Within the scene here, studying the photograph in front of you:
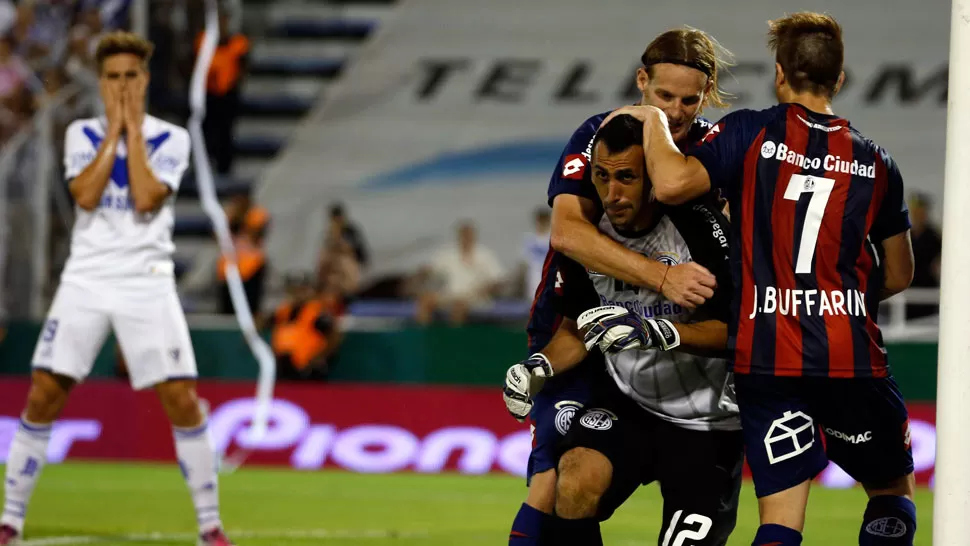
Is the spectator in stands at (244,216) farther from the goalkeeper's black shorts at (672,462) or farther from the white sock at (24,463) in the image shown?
the goalkeeper's black shorts at (672,462)

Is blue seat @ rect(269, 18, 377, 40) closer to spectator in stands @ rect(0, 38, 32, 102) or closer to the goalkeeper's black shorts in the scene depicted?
spectator in stands @ rect(0, 38, 32, 102)

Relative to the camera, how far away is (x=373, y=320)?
13.5m

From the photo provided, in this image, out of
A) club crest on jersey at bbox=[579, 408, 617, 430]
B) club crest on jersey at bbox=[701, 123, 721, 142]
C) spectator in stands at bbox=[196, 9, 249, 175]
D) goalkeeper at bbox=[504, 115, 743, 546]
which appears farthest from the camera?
spectator in stands at bbox=[196, 9, 249, 175]

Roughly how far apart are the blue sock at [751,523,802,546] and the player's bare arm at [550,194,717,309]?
0.72 metres

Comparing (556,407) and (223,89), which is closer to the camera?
(556,407)

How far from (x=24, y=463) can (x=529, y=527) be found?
2757 millimetres

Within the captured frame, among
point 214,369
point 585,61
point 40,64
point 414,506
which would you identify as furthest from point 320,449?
point 585,61

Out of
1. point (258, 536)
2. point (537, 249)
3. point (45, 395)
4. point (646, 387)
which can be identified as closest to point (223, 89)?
point (537, 249)

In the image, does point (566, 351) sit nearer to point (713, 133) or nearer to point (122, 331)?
point (713, 133)

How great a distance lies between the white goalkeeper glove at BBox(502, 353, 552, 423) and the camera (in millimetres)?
4711

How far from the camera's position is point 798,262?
4363mm

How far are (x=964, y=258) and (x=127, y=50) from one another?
4169mm

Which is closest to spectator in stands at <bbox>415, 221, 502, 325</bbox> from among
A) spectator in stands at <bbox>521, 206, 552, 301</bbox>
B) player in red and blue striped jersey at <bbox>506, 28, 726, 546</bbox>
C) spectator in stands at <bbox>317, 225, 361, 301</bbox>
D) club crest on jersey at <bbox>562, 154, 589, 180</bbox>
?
spectator in stands at <bbox>521, 206, 552, 301</bbox>

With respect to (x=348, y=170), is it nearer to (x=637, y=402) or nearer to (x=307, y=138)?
(x=307, y=138)
